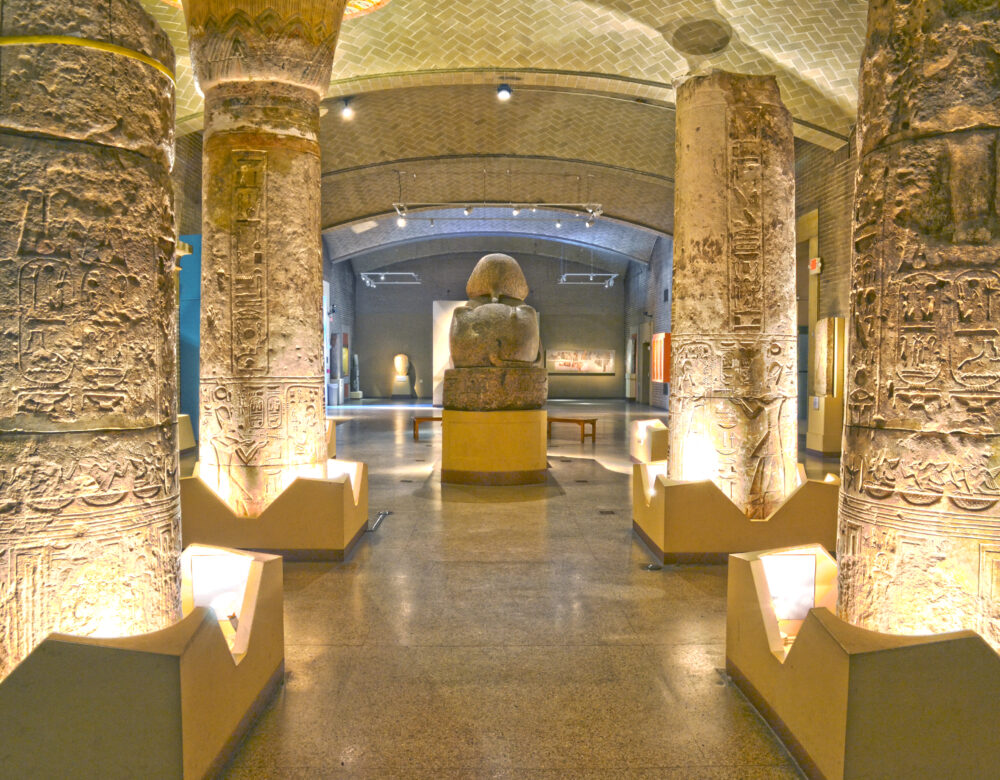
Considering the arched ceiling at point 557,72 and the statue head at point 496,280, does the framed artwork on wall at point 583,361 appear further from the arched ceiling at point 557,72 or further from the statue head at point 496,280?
the statue head at point 496,280

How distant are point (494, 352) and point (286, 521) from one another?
394cm

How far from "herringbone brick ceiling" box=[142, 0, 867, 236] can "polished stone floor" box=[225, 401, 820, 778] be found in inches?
160

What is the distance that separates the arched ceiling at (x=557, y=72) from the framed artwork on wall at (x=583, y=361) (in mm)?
12520

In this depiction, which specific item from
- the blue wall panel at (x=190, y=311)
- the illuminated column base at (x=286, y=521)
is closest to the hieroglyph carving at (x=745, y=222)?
the illuminated column base at (x=286, y=521)

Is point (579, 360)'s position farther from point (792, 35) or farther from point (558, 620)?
point (558, 620)

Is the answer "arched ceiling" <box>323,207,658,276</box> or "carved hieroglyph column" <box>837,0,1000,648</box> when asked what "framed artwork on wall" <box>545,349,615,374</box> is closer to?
"arched ceiling" <box>323,207,658,276</box>

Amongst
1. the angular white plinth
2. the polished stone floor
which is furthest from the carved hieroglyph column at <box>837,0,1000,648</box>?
the angular white plinth

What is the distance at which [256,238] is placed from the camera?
16.8 feet

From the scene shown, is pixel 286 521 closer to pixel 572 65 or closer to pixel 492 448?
pixel 492 448

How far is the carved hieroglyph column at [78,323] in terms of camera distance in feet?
6.68

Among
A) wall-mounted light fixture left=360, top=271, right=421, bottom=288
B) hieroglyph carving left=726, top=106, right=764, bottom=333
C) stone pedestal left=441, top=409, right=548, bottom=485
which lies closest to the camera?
hieroglyph carving left=726, top=106, right=764, bottom=333

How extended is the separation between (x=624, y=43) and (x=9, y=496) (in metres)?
8.74

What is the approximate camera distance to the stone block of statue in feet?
27.0

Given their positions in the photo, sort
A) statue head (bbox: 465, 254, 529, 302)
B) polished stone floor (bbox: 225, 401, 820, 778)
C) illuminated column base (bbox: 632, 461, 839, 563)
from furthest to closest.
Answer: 1. statue head (bbox: 465, 254, 529, 302)
2. illuminated column base (bbox: 632, 461, 839, 563)
3. polished stone floor (bbox: 225, 401, 820, 778)
